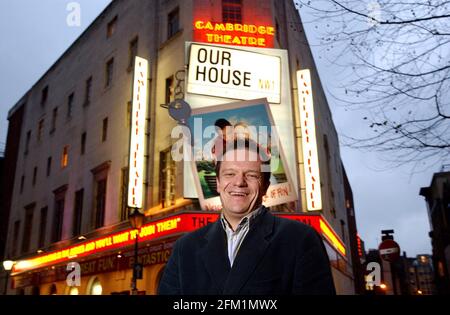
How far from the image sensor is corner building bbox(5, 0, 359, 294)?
608 inches

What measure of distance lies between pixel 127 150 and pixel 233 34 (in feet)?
23.7

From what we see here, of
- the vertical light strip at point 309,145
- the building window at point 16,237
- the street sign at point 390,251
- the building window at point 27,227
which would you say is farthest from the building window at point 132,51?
the building window at point 16,237

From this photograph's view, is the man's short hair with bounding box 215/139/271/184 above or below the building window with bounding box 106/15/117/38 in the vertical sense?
below

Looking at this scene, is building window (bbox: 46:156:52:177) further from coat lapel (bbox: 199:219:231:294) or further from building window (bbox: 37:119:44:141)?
coat lapel (bbox: 199:219:231:294)

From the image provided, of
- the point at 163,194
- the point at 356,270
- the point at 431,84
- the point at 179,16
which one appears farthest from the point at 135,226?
the point at 356,270

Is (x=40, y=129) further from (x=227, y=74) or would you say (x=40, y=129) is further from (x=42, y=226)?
(x=227, y=74)

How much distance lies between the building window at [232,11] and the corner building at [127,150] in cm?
5

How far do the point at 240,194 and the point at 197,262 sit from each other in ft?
1.70

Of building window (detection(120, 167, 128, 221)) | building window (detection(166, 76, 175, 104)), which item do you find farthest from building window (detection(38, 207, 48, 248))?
building window (detection(166, 76, 175, 104))

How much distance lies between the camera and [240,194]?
260 cm

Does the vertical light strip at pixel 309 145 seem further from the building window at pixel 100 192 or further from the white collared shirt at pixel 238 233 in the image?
the white collared shirt at pixel 238 233

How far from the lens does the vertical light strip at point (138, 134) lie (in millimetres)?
15469

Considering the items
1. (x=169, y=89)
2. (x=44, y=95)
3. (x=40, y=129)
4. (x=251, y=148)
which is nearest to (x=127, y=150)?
(x=169, y=89)
